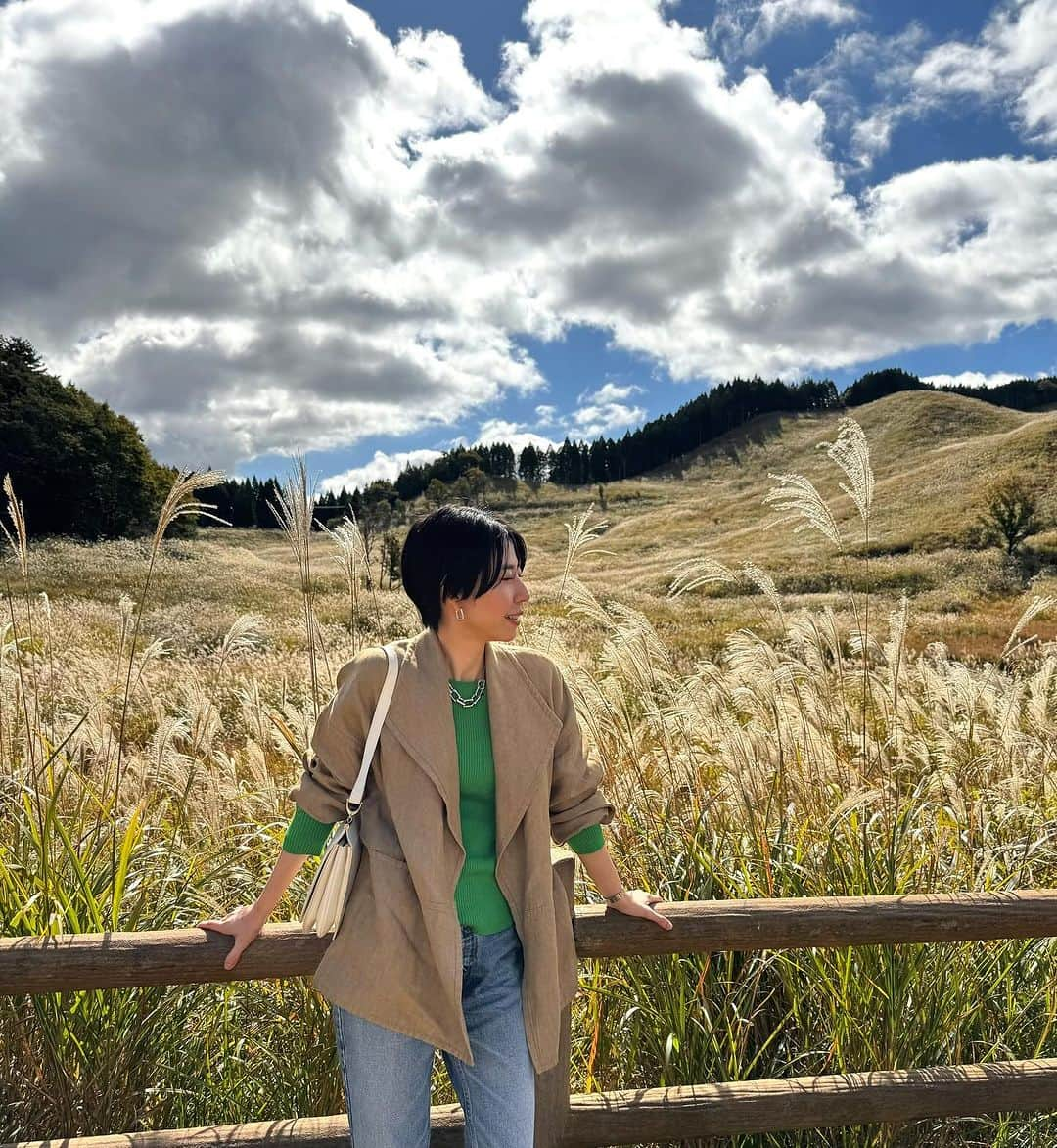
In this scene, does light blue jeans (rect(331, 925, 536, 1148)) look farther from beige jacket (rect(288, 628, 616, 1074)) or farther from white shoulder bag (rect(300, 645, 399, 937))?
white shoulder bag (rect(300, 645, 399, 937))

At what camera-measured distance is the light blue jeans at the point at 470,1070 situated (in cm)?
196

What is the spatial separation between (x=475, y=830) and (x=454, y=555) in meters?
0.68

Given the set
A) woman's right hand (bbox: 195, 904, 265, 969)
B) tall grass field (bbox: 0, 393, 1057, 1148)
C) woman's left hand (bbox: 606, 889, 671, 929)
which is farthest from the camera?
tall grass field (bbox: 0, 393, 1057, 1148)

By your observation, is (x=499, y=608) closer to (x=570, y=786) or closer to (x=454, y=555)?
(x=454, y=555)

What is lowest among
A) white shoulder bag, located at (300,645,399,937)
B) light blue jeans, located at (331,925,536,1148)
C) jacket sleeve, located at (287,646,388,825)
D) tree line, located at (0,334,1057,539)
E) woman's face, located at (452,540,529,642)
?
light blue jeans, located at (331,925,536,1148)

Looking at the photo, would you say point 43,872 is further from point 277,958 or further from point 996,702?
point 996,702

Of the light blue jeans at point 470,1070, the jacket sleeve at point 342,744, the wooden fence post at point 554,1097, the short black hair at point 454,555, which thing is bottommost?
the wooden fence post at point 554,1097

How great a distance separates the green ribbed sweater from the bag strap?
0.44 feet

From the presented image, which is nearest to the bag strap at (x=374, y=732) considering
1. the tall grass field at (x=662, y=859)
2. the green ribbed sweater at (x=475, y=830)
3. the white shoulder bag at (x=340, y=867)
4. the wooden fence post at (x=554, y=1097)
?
the white shoulder bag at (x=340, y=867)

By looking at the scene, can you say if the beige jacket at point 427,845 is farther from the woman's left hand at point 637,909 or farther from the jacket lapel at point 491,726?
the woman's left hand at point 637,909

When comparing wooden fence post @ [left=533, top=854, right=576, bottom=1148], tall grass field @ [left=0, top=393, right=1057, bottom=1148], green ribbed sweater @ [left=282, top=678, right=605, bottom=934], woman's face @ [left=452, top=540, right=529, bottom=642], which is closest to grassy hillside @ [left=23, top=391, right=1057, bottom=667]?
tall grass field @ [left=0, top=393, right=1057, bottom=1148]

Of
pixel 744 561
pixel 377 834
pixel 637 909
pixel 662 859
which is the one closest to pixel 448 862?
pixel 377 834

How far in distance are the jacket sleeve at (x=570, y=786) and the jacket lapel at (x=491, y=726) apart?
0.26ft

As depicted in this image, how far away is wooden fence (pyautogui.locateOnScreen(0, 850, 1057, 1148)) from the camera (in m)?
2.19
